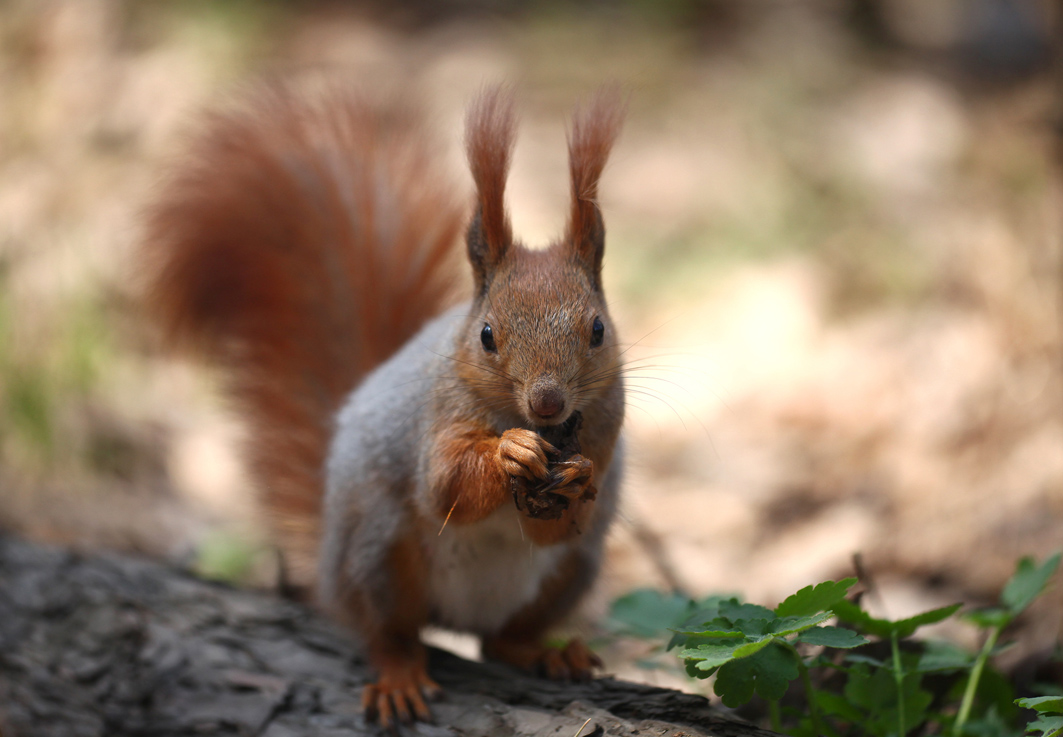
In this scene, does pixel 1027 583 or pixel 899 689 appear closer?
pixel 899 689

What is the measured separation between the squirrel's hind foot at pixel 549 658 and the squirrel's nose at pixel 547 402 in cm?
Result: 65

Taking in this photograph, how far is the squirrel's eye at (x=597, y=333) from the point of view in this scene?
61.6 inches

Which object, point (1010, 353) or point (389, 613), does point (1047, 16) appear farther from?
point (389, 613)

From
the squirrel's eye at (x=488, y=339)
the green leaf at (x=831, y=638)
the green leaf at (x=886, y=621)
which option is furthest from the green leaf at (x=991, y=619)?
the squirrel's eye at (x=488, y=339)

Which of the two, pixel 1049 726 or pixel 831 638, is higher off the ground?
pixel 831 638

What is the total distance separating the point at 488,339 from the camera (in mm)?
1571

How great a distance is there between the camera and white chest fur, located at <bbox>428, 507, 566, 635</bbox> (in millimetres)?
1702

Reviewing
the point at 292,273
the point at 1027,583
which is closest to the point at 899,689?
the point at 1027,583

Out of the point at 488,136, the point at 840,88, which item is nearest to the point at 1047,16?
the point at 840,88

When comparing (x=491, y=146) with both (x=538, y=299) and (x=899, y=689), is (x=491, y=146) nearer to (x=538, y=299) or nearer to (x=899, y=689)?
(x=538, y=299)

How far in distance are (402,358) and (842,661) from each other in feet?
3.45

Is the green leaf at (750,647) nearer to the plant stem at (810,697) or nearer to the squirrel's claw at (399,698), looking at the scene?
the plant stem at (810,697)

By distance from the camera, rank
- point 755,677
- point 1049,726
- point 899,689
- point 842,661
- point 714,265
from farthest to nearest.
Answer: point 714,265 < point 842,661 < point 899,689 < point 755,677 < point 1049,726

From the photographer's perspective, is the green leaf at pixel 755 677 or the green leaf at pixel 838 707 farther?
the green leaf at pixel 838 707
